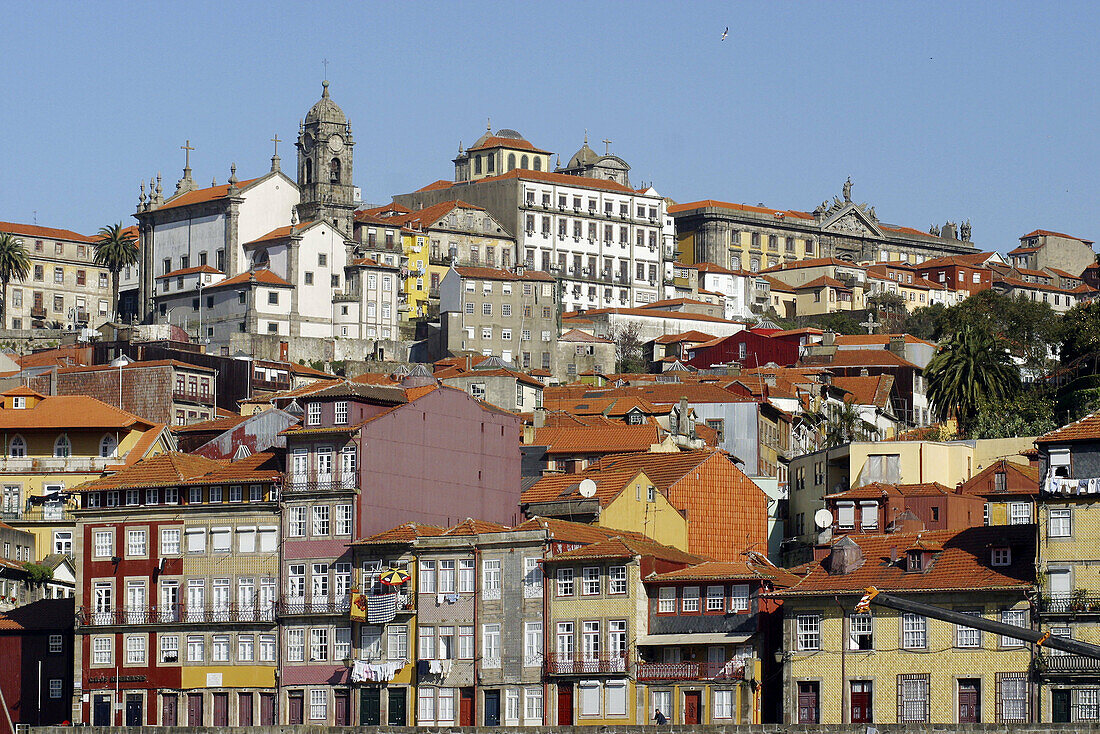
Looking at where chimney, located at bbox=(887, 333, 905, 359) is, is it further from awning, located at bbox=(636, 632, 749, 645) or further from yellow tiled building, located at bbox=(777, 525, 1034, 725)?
yellow tiled building, located at bbox=(777, 525, 1034, 725)

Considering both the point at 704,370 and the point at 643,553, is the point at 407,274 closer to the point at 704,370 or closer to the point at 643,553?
the point at 704,370

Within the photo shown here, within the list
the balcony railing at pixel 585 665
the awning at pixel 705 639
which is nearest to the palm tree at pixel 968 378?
the awning at pixel 705 639

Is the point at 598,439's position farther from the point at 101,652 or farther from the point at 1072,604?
the point at 1072,604

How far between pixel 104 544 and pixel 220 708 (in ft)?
29.8

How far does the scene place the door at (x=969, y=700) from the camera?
7956 cm

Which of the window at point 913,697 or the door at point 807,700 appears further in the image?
the door at point 807,700

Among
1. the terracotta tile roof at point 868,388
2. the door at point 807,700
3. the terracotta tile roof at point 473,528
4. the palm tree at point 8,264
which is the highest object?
the palm tree at point 8,264

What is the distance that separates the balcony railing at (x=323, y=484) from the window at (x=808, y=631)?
61.9ft

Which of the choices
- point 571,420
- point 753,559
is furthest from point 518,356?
point 753,559

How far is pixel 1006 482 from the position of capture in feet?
323

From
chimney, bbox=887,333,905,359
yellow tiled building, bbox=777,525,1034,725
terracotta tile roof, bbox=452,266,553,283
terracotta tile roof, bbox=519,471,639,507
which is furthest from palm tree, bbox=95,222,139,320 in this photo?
yellow tiled building, bbox=777,525,1034,725

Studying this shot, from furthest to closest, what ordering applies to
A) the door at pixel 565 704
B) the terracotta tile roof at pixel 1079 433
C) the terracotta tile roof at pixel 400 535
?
the terracotta tile roof at pixel 400 535 < the door at pixel 565 704 < the terracotta tile roof at pixel 1079 433

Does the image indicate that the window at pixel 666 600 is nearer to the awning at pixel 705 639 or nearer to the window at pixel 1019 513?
the awning at pixel 705 639

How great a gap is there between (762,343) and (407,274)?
31.8 meters
